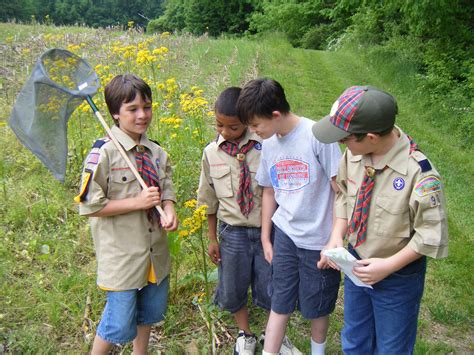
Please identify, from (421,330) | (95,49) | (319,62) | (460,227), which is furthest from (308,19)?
(421,330)

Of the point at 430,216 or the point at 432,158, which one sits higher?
the point at 430,216

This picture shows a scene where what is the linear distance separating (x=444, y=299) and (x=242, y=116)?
7.15 feet

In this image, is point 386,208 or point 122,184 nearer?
point 386,208

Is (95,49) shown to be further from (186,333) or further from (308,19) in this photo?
(308,19)

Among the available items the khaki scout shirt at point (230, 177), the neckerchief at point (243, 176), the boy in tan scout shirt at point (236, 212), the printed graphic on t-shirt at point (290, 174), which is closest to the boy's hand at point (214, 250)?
the boy in tan scout shirt at point (236, 212)

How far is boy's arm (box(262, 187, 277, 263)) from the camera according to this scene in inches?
98.6

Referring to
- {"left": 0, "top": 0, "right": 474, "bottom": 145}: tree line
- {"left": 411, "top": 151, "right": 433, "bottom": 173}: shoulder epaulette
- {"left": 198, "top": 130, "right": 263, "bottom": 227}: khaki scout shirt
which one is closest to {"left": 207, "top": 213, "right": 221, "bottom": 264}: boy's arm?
{"left": 198, "top": 130, "right": 263, "bottom": 227}: khaki scout shirt

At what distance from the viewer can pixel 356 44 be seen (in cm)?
1547

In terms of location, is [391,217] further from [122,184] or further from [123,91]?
[123,91]

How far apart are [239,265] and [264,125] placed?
852 millimetres

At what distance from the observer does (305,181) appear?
232 cm

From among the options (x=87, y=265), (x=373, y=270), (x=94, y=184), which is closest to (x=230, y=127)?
(x=94, y=184)

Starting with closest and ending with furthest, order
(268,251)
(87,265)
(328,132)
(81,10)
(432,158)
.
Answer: (328,132) → (268,251) → (87,265) → (432,158) → (81,10)

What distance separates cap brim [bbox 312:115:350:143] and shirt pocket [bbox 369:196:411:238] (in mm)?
312
